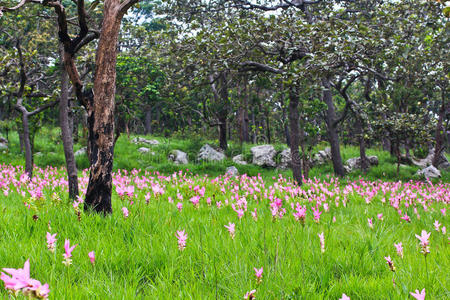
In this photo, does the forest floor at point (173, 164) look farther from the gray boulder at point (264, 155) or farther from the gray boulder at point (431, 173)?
the gray boulder at point (264, 155)

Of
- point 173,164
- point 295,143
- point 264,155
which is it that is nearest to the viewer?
point 295,143

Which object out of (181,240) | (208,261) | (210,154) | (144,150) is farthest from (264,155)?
(181,240)

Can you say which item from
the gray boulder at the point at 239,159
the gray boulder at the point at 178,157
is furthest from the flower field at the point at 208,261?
the gray boulder at the point at 239,159

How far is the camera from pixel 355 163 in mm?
17094

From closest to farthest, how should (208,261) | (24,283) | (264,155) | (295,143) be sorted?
(24,283)
(208,261)
(295,143)
(264,155)

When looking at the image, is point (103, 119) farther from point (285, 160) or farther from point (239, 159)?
point (285, 160)

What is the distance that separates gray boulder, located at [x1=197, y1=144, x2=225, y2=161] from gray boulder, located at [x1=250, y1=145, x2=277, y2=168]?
1.86 metres

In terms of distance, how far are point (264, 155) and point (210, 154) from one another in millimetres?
3066

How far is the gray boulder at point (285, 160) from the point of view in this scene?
16562 millimetres

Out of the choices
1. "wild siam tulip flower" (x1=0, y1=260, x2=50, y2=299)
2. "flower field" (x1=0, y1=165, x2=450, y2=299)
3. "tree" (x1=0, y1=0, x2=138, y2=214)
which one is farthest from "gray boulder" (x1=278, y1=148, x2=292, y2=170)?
"wild siam tulip flower" (x1=0, y1=260, x2=50, y2=299)

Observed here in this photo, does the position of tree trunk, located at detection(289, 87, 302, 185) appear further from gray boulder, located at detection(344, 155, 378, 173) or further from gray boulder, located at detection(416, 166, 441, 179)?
gray boulder, located at detection(416, 166, 441, 179)

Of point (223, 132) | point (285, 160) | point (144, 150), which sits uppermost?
point (223, 132)

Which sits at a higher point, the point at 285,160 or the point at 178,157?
the point at 178,157

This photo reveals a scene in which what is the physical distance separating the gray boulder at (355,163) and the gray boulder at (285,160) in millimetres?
3123
